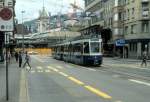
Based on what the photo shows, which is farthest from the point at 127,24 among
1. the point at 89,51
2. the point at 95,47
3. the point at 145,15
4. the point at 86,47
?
the point at 89,51

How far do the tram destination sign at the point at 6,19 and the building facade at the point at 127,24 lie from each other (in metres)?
70.4

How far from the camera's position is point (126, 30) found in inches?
3821

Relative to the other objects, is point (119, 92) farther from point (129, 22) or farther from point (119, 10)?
point (119, 10)

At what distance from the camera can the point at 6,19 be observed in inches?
632

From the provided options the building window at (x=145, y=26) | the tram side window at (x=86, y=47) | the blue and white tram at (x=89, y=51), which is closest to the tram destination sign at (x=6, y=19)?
the blue and white tram at (x=89, y=51)

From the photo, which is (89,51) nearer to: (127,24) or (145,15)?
(145,15)

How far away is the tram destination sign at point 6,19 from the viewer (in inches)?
629

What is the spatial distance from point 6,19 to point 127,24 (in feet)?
265

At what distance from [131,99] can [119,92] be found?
269cm

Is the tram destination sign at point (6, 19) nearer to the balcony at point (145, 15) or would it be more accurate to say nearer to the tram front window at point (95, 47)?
the tram front window at point (95, 47)

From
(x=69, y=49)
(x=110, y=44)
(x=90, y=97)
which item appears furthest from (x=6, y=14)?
(x=110, y=44)

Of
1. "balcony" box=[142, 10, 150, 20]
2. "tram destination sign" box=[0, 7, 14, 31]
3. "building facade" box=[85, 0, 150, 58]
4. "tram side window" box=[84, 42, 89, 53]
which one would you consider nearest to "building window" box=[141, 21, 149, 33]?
"building facade" box=[85, 0, 150, 58]

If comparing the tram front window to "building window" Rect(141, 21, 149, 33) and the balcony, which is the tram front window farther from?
the balcony

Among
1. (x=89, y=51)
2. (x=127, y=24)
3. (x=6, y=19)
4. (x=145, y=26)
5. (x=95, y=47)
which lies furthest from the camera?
(x=127, y=24)
